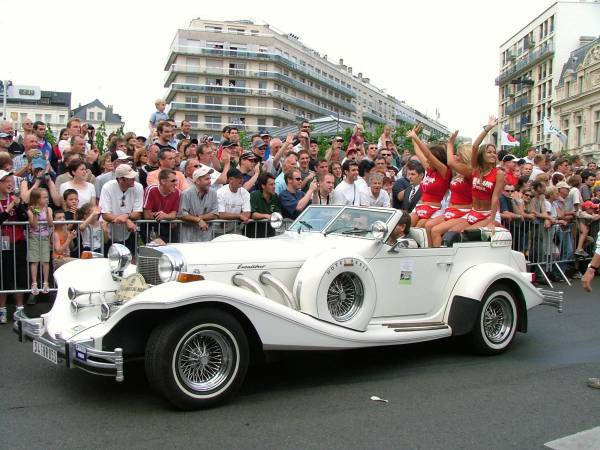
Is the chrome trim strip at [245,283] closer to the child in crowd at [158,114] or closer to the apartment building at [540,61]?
the child in crowd at [158,114]

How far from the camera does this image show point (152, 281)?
17.5 feet

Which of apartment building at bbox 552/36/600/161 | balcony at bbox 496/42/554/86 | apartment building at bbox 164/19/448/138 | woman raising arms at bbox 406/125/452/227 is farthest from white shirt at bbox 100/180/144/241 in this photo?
apartment building at bbox 164/19/448/138

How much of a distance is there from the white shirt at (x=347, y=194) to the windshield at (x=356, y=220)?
131 inches

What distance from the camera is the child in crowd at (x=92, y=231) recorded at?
8.02 metres

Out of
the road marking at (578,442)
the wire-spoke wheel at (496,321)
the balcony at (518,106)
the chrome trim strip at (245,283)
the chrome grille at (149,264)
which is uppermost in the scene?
the balcony at (518,106)

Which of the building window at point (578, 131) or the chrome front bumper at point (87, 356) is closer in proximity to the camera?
the chrome front bumper at point (87, 356)

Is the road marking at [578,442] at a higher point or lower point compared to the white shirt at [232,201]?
lower

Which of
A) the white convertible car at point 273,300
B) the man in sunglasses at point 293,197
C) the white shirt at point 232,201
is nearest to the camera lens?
the white convertible car at point 273,300

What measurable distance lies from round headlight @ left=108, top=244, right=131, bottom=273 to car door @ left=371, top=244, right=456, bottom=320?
232cm

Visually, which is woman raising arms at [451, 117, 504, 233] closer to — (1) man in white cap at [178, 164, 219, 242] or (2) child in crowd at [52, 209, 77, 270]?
(1) man in white cap at [178, 164, 219, 242]

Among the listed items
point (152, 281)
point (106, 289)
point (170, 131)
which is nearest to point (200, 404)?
point (152, 281)

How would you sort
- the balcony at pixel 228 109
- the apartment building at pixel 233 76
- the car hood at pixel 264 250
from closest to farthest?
the car hood at pixel 264 250 → the balcony at pixel 228 109 → the apartment building at pixel 233 76

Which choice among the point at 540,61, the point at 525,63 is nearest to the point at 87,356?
the point at 540,61

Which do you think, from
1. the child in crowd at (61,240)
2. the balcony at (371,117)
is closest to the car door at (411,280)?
the child in crowd at (61,240)
